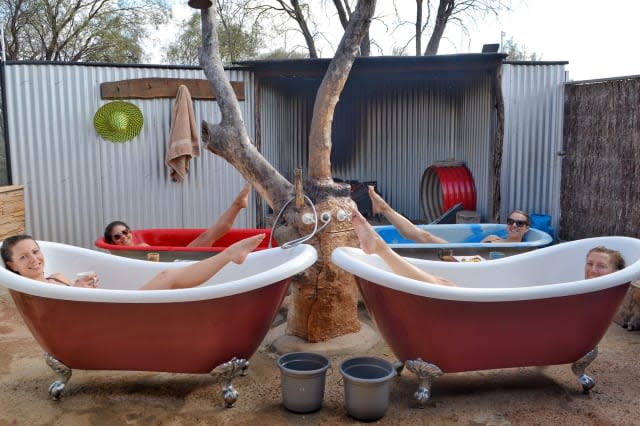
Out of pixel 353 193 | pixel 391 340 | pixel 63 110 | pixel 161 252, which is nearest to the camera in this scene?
pixel 391 340

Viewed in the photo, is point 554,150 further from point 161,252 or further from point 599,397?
point 161,252

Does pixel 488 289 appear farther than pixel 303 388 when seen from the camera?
No

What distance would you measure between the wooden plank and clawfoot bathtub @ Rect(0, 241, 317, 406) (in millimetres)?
3763

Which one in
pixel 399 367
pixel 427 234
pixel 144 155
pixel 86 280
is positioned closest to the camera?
pixel 399 367

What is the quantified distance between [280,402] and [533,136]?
491cm

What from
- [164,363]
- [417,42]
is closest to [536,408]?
[164,363]

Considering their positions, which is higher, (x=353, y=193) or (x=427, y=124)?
(x=427, y=124)

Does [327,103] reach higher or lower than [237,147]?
higher

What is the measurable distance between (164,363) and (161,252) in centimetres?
164

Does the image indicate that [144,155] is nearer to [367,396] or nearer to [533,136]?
[533,136]

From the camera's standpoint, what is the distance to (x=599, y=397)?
297 centimetres

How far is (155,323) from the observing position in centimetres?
270

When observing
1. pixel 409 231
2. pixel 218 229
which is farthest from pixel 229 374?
pixel 409 231

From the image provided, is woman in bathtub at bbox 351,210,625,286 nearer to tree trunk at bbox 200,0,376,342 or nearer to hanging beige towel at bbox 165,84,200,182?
tree trunk at bbox 200,0,376,342
